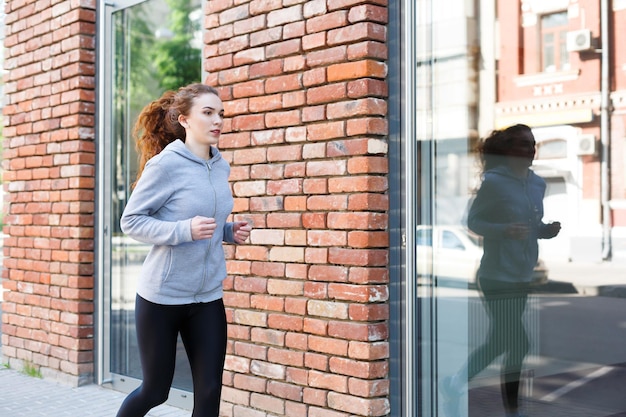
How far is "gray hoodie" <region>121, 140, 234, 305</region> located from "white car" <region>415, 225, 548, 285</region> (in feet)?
3.63

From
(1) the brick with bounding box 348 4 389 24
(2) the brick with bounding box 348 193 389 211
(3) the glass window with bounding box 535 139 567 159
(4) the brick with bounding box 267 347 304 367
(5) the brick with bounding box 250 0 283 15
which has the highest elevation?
(5) the brick with bounding box 250 0 283 15

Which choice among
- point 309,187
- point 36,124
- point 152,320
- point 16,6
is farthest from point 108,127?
point 152,320

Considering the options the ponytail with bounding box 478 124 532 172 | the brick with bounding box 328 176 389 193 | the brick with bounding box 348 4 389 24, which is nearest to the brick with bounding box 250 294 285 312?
the brick with bounding box 328 176 389 193

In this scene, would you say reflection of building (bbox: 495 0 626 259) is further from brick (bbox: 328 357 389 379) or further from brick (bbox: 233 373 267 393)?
brick (bbox: 233 373 267 393)

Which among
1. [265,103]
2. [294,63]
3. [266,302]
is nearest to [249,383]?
[266,302]

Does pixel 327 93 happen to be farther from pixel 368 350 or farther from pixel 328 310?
pixel 368 350

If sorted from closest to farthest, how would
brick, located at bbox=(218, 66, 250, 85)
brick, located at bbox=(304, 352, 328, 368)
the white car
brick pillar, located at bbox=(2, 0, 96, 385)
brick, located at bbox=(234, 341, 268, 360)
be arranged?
the white car < brick, located at bbox=(304, 352, 328, 368) < brick, located at bbox=(234, 341, 268, 360) < brick, located at bbox=(218, 66, 250, 85) < brick pillar, located at bbox=(2, 0, 96, 385)

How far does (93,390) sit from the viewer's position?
6.52 m

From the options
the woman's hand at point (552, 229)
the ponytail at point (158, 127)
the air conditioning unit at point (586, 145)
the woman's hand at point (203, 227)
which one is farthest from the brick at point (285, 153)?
the air conditioning unit at point (586, 145)

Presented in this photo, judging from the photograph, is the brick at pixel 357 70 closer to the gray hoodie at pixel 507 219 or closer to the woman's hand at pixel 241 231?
the gray hoodie at pixel 507 219

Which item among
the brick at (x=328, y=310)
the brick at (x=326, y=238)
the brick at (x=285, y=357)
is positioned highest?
the brick at (x=326, y=238)

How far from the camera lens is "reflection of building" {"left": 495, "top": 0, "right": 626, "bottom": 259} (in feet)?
11.4

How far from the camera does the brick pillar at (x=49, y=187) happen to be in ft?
21.9

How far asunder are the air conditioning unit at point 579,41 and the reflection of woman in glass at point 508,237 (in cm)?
43
